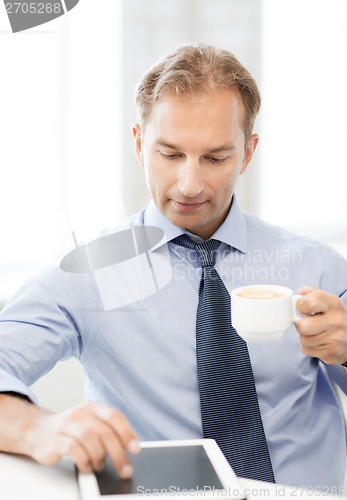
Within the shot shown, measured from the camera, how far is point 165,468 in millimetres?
795

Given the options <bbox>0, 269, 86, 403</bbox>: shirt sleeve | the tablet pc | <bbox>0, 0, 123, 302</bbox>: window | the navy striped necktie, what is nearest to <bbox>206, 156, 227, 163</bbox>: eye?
the navy striped necktie

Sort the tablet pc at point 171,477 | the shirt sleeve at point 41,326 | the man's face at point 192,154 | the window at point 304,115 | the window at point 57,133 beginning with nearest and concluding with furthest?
the tablet pc at point 171,477 < the shirt sleeve at point 41,326 < the man's face at point 192,154 < the window at point 57,133 < the window at point 304,115

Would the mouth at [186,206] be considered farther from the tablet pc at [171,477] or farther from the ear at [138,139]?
the tablet pc at [171,477]

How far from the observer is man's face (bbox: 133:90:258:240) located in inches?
48.8

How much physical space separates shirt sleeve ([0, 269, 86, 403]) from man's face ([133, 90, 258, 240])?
27 centimetres

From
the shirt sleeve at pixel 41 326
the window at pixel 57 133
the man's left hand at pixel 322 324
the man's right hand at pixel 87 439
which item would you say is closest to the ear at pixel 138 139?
the shirt sleeve at pixel 41 326

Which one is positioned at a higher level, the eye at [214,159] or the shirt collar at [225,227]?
the eye at [214,159]

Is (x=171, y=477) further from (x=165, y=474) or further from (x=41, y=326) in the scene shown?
(x=41, y=326)

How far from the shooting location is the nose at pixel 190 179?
1.23 metres

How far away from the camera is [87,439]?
768mm

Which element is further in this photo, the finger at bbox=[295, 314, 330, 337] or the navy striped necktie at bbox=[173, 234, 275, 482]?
the navy striped necktie at bbox=[173, 234, 275, 482]

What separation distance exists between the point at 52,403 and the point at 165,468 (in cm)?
109

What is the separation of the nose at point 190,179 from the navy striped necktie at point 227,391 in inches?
8.0

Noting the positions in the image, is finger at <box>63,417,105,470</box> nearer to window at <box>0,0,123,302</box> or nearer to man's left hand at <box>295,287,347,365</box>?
man's left hand at <box>295,287,347,365</box>
